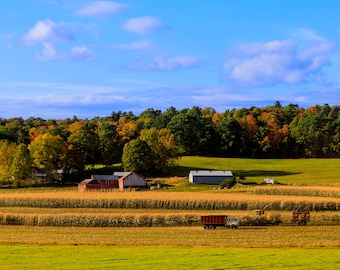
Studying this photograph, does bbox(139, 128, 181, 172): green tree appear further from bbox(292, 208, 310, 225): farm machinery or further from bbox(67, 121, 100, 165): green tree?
bbox(292, 208, 310, 225): farm machinery

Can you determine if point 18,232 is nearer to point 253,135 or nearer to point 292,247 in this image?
point 292,247

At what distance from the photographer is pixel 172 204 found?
186 feet

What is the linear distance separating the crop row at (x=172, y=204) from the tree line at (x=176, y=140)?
1443 inches

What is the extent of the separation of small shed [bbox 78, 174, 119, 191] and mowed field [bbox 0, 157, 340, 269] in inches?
911

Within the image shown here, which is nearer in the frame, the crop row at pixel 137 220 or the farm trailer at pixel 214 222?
the farm trailer at pixel 214 222

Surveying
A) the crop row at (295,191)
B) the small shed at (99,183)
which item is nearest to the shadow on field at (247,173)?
the small shed at (99,183)

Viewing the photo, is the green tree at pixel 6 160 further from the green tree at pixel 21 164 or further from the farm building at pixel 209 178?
the farm building at pixel 209 178

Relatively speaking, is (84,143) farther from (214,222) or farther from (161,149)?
(214,222)

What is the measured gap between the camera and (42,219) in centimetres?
4753

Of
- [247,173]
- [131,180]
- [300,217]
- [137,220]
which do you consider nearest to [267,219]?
[300,217]

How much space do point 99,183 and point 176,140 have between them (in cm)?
4609

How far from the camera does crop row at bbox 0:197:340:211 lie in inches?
2123

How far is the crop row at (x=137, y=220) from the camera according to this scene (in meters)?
45.8

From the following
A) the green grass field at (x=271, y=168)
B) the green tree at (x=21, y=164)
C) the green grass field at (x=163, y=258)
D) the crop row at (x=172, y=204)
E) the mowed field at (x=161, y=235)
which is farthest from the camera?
the green grass field at (x=271, y=168)
